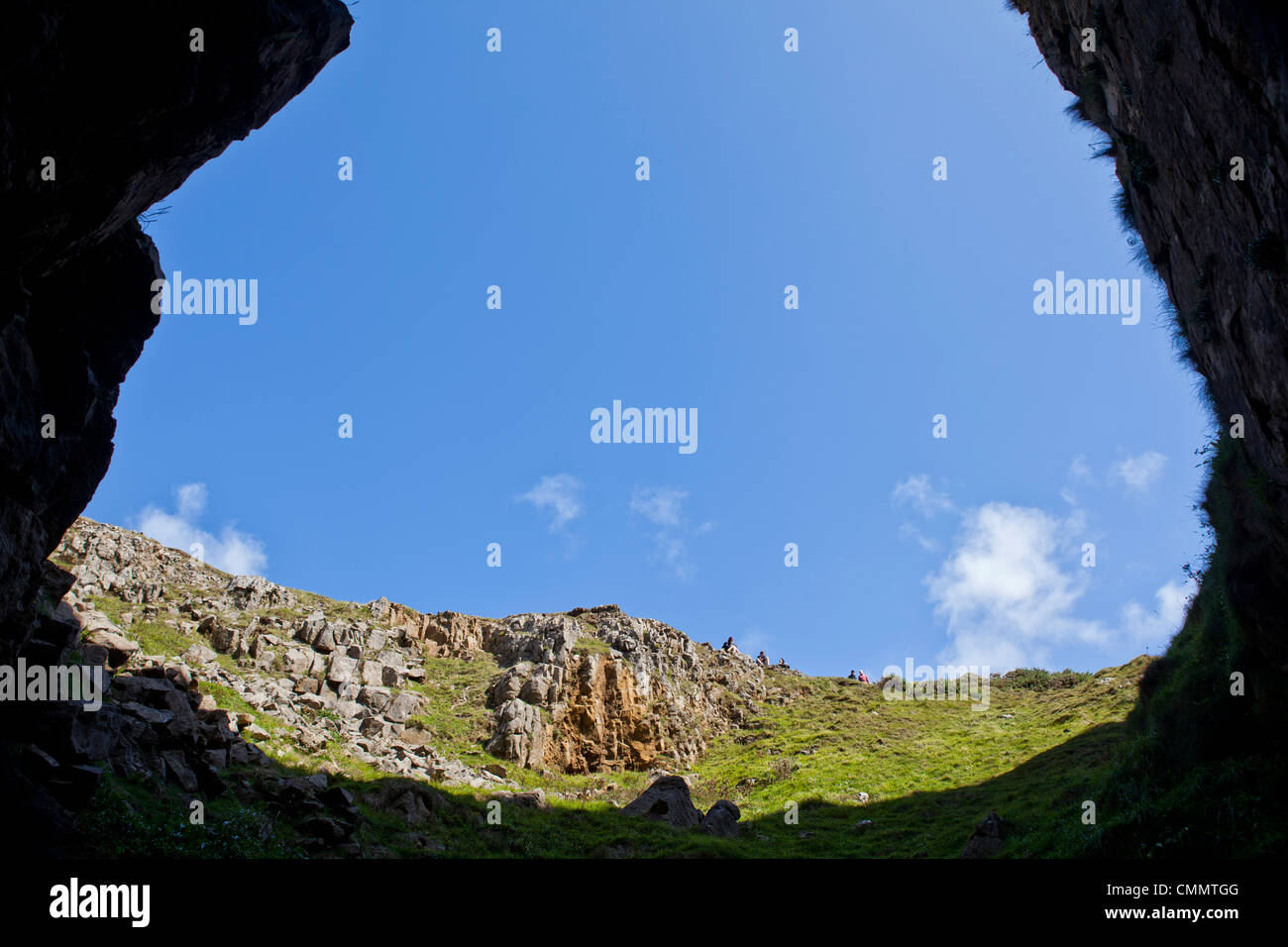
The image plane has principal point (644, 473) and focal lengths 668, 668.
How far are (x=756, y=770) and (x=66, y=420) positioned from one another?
129ft

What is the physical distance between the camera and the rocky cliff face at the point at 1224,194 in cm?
1065

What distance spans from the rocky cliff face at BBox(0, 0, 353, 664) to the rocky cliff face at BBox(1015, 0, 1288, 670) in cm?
1909

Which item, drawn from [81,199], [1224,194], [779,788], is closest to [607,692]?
[779,788]

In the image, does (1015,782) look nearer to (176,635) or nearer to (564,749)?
(564,749)

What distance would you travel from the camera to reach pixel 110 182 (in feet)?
47.2

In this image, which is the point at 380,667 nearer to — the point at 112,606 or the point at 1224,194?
the point at 112,606

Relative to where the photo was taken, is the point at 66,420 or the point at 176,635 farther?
the point at 176,635

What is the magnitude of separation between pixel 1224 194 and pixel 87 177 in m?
22.3

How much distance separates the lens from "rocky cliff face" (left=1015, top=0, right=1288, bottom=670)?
10.6 meters

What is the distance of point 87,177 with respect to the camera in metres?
13.8
